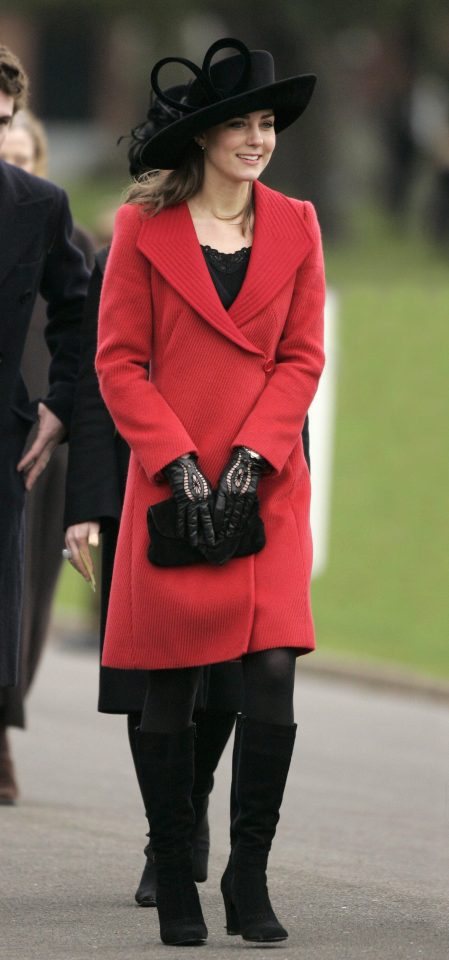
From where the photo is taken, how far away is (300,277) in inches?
209

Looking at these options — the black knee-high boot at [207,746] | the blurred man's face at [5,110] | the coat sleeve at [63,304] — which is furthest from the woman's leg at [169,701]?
the blurred man's face at [5,110]

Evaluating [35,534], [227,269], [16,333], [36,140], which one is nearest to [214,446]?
[227,269]

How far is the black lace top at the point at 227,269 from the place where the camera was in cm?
527

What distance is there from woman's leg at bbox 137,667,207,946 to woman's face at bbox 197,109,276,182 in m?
1.15

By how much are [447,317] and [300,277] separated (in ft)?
56.0

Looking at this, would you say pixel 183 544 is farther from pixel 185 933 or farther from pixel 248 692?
pixel 185 933

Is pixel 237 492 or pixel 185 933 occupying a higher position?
pixel 237 492

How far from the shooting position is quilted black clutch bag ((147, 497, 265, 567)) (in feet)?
16.8

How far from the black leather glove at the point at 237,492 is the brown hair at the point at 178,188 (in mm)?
580

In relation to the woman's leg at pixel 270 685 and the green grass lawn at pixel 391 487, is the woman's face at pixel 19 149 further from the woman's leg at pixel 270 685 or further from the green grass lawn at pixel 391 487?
the green grass lawn at pixel 391 487

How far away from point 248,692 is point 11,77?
5.74 ft

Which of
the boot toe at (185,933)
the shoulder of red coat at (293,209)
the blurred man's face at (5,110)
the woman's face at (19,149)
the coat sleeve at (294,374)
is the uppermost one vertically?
the woman's face at (19,149)

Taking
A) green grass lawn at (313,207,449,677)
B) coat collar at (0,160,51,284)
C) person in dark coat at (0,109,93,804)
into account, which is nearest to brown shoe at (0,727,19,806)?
person in dark coat at (0,109,93,804)

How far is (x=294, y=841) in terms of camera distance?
7.21 m
